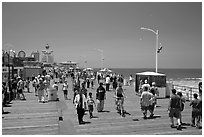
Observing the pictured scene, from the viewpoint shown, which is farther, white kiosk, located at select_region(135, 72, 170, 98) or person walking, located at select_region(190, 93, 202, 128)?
white kiosk, located at select_region(135, 72, 170, 98)

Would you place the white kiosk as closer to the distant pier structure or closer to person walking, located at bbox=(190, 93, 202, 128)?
person walking, located at bbox=(190, 93, 202, 128)

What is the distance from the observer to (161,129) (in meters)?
8.66

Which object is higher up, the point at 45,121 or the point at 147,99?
the point at 147,99

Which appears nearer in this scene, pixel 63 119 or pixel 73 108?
pixel 63 119

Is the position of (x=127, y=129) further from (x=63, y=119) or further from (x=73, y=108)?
(x=73, y=108)

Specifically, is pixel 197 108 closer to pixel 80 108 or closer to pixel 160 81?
pixel 80 108

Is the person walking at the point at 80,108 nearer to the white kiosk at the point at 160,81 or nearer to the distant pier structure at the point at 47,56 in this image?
the white kiosk at the point at 160,81

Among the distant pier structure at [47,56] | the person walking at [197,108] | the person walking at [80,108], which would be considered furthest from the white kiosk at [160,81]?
the distant pier structure at [47,56]

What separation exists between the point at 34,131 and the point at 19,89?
7381mm

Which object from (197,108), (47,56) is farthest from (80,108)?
(47,56)

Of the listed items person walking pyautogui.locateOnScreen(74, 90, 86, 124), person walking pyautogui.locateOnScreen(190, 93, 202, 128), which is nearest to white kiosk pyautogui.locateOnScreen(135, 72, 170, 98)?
person walking pyautogui.locateOnScreen(190, 93, 202, 128)

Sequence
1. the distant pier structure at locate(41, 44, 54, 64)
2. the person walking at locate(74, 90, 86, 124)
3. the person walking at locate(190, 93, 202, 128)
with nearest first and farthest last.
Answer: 1. the person walking at locate(190, 93, 202, 128)
2. the person walking at locate(74, 90, 86, 124)
3. the distant pier structure at locate(41, 44, 54, 64)

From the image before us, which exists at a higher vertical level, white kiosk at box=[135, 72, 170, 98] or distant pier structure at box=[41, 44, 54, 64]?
distant pier structure at box=[41, 44, 54, 64]

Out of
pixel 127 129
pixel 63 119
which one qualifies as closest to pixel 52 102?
pixel 63 119
